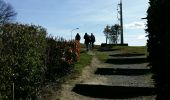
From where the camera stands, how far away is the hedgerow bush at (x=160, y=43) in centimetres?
1213

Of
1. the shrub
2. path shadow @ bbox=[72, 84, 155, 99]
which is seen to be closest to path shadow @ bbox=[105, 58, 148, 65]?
path shadow @ bbox=[72, 84, 155, 99]

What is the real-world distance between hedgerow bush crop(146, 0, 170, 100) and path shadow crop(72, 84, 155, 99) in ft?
24.6

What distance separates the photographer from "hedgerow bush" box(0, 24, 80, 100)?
578 inches

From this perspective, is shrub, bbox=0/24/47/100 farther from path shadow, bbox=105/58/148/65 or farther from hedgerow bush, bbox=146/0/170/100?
path shadow, bbox=105/58/148/65

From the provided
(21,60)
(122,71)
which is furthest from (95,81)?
(21,60)

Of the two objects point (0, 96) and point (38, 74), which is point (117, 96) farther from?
point (0, 96)

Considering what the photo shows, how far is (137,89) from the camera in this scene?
20875 millimetres

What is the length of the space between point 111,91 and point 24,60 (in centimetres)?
590

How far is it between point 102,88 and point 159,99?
8.88 metres

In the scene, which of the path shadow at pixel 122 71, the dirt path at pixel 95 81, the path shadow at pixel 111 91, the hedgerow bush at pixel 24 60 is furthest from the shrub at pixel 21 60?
the path shadow at pixel 122 71

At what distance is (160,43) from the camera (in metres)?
12.4

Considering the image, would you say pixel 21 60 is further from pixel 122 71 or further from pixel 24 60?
pixel 122 71

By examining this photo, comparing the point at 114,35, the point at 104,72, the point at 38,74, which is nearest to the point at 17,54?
the point at 38,74

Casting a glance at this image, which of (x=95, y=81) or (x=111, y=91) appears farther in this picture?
(x=95, y=81)
